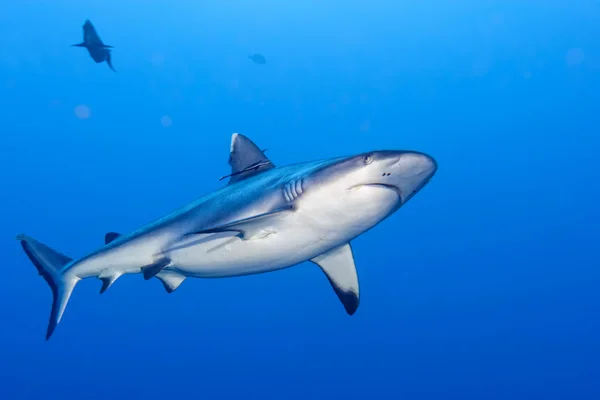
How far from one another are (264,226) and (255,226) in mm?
77

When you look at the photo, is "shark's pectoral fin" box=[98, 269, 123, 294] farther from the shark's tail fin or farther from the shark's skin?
the shark's tail fin

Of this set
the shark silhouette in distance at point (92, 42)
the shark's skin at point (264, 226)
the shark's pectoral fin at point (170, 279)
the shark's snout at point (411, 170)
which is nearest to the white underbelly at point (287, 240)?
the shark's skin at point (264, 226)

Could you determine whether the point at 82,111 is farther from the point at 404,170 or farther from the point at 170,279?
the point at 404,170

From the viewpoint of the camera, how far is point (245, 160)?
4488 millimetres

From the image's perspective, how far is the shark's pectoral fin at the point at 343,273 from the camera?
14.6ft

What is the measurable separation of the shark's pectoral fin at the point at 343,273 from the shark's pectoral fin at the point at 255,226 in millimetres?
1154

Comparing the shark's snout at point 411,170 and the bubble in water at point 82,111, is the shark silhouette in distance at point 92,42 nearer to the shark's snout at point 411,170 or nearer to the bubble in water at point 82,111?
the shark's snout at point 411,170

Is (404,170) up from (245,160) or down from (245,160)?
down

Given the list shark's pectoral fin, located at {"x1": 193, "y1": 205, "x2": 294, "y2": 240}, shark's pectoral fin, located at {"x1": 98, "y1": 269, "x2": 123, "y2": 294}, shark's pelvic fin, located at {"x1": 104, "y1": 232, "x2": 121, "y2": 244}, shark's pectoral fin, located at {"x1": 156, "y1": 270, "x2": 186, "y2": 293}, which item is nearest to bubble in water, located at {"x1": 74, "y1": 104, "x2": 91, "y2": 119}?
shark's pelvic fin, located at {"x1": 104, "y1": 232, "x2": 121, "y2": 244}

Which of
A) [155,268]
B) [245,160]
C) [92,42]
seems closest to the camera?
[155,268]

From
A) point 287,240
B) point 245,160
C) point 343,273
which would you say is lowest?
point 343,273

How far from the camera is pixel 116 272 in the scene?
15.1 feet

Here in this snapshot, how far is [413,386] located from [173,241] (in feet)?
82.3

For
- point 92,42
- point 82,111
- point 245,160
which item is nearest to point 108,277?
point 245,160
